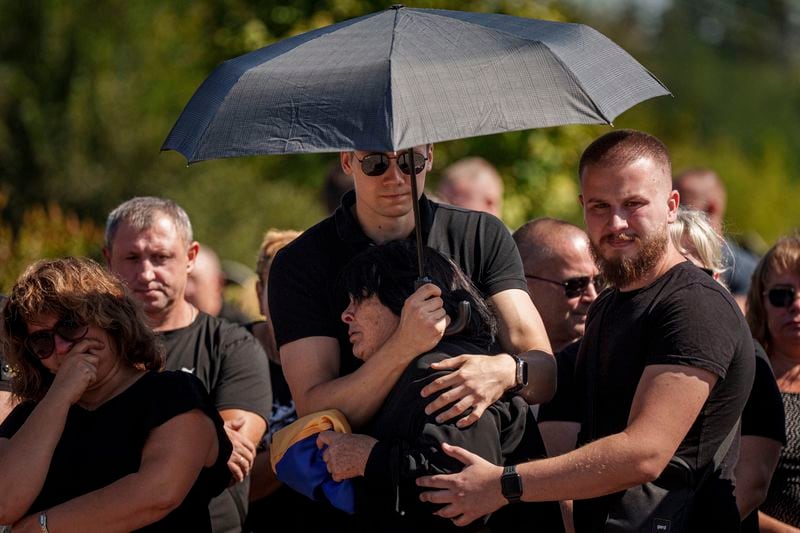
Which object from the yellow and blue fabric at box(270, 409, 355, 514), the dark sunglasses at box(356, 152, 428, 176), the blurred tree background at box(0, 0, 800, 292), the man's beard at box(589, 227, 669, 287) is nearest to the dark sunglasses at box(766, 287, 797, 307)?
the man's beard at box(589, 227, 669, 287)

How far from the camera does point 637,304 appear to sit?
3475mm

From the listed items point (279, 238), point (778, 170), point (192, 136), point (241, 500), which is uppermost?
point (192, 136)

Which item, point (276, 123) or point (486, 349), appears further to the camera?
point (486, 349)

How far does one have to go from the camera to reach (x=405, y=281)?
3.55 m

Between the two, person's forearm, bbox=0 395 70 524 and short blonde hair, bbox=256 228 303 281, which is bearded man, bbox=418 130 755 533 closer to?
Answer: person's forearm, bbox=0 395 70 524

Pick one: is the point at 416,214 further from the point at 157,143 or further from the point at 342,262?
the point at 157,143

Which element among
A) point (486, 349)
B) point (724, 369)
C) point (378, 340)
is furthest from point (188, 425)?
point (724, 369)

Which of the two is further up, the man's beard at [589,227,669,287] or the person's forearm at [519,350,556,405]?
the man's beard at [589,227,669,287]

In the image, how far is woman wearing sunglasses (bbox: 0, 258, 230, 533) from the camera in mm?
3672

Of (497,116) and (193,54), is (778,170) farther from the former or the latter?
(497,116)

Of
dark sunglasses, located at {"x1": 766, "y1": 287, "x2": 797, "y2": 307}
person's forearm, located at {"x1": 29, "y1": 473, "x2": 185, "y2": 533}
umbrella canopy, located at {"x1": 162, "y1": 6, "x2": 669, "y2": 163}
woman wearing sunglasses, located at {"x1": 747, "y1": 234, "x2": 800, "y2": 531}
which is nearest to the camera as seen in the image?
umbrella canopy, located at {"x1": 162, "y1": 6, "x2": 669, "y2": 163}

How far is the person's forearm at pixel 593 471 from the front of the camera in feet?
10.7

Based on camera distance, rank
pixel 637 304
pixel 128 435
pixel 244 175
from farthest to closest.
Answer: pixel 244 175 → pixel 128 435 → pixel 637 304

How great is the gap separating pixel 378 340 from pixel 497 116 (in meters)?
0.80
